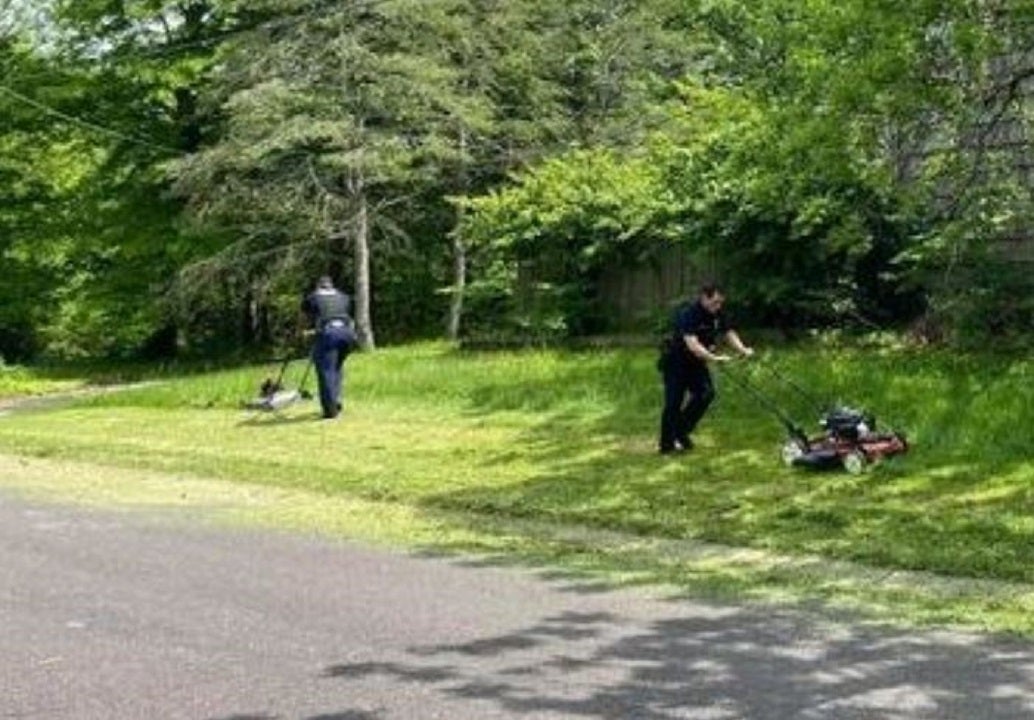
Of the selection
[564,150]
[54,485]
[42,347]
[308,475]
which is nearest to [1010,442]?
[308,475]

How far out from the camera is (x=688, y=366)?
15.1 meters

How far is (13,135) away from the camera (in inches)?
1567

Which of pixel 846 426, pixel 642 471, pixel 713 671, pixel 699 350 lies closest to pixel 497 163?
pixel 699 350

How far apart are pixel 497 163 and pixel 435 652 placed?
2406 cm

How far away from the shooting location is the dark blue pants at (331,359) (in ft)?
64.0

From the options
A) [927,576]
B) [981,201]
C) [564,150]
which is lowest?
[927,576]

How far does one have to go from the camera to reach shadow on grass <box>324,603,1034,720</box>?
21.1 feet

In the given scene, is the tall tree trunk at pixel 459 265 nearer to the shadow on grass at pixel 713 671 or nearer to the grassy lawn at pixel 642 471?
the grassy lawn at pixel 642 471

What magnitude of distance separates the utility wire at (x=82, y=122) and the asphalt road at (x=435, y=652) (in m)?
27.2

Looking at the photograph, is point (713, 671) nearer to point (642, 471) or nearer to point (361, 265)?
point (642, 471)

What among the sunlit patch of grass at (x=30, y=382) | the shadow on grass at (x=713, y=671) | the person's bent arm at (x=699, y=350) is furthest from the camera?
the sunlit patch of grass at (x=30, y=382)

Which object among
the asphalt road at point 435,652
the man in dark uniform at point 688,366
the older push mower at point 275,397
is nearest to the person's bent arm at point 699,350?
the man in dark uniform at point 688,366

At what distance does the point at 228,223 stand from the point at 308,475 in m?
17.6

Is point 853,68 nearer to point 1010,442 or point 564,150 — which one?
point 1010,442
